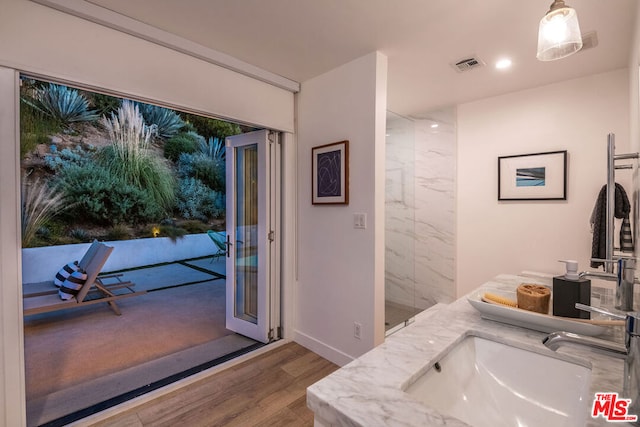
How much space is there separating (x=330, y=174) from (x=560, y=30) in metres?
1.65

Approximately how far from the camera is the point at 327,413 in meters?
0.62

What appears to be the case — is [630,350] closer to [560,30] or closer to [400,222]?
[560,30]

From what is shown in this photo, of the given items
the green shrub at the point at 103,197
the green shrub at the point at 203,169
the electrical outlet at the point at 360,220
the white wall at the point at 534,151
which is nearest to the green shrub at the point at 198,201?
the green shrub at the point at 203,169

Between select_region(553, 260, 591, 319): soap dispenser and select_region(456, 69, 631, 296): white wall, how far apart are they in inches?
80.6

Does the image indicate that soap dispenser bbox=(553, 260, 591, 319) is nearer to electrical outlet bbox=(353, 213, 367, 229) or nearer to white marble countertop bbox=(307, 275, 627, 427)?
white marble countertop bbox=(307, 275, 627, 427)

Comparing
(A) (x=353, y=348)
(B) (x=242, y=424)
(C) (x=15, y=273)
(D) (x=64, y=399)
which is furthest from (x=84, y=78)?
(A) (x=353, y=348)

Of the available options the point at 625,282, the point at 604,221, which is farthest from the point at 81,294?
the point at 604,221

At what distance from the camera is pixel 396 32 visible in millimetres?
1930

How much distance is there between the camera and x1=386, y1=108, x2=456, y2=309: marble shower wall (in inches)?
129

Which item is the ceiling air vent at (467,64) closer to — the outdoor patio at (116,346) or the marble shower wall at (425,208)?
the marble shower wall at (425,208)

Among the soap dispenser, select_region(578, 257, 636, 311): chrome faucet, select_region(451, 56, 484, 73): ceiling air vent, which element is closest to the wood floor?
the soap dispenser

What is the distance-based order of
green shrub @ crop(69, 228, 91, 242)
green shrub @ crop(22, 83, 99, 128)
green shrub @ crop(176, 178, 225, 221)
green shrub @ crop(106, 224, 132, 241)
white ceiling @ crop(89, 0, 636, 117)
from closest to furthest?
white ceiling @ crop(89, 0, 636, 117)
green shrub @ crop(22, 83, 99, 128)
green shrub @ crop(69, 228, 91, 242)
green shrub @ crop(106, 224, 132, 241)
green shrub @ crop(176, 178, 225, 221)

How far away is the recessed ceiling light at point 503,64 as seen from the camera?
90.4 inches

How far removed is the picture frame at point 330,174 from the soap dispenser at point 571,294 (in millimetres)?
1503
